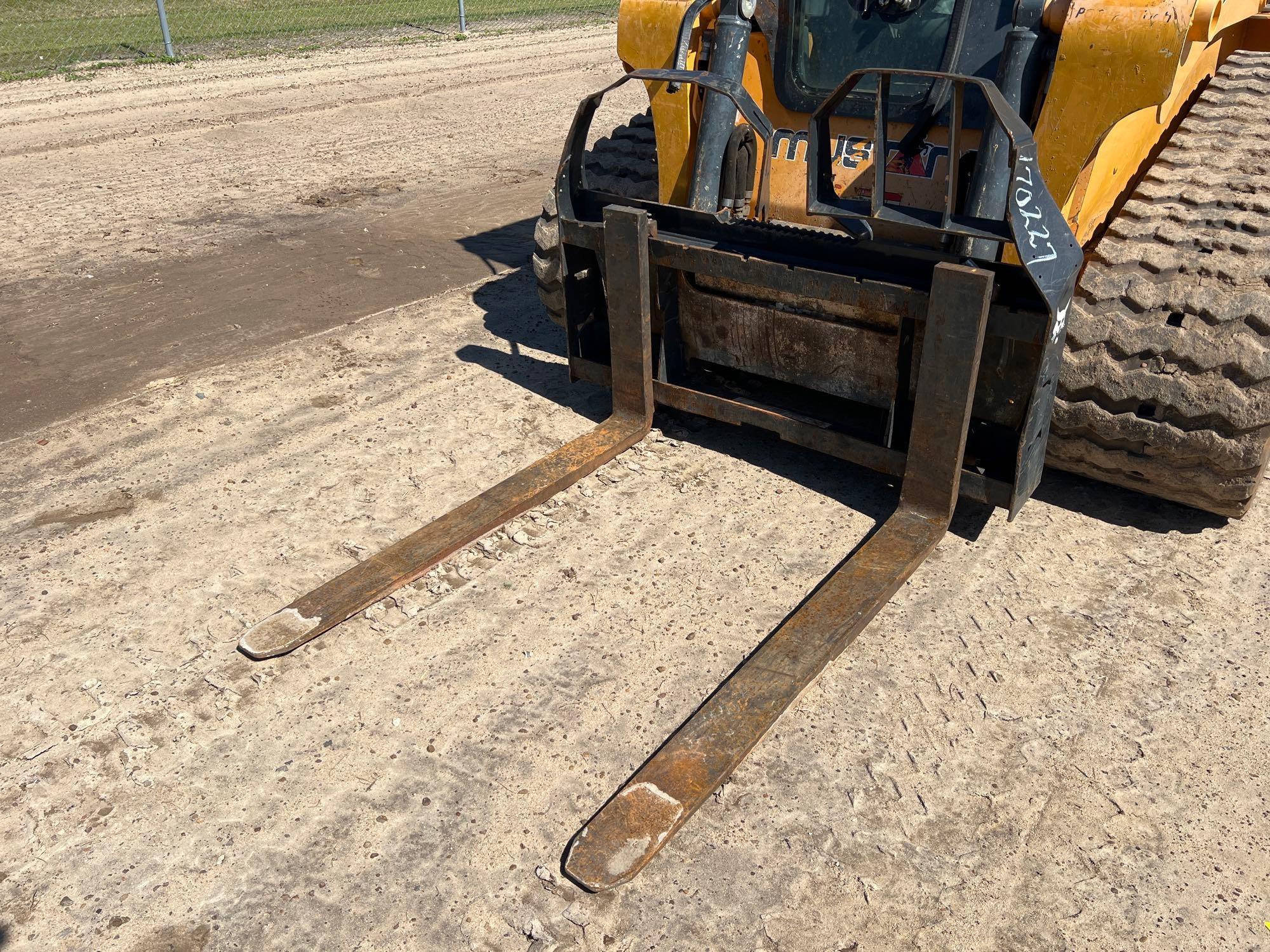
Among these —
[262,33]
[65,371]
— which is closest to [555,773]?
[65,371]

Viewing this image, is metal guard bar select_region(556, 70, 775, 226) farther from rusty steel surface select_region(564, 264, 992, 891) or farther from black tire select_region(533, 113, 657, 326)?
rusty steel surface select_region(564, 264, 992, 891)

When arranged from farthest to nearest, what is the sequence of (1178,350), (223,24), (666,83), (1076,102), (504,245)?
(223,24), (504,245), (666,83), (1076,102), (1178,350)

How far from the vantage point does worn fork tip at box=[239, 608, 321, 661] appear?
11.0 feet

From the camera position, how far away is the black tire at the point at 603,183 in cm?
511

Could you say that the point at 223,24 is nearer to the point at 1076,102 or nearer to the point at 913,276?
the point at 913,276

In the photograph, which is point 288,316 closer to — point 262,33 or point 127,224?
point 127,224

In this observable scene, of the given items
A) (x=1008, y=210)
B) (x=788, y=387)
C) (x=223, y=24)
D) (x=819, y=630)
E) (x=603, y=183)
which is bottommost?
(x=819, y=630)

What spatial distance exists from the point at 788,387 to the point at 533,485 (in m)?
1.29

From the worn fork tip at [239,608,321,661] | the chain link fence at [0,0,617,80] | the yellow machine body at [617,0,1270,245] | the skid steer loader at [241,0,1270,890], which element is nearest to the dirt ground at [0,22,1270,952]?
the worn fork tip at [239,608,321,661]

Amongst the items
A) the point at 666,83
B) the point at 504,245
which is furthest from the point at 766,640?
the point at 504,245

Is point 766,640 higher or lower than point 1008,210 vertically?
lower

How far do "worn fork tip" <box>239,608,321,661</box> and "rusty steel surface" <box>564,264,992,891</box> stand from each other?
1248 mm

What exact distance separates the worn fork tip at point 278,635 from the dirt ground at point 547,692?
0.18ft

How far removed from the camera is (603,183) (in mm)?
5258
